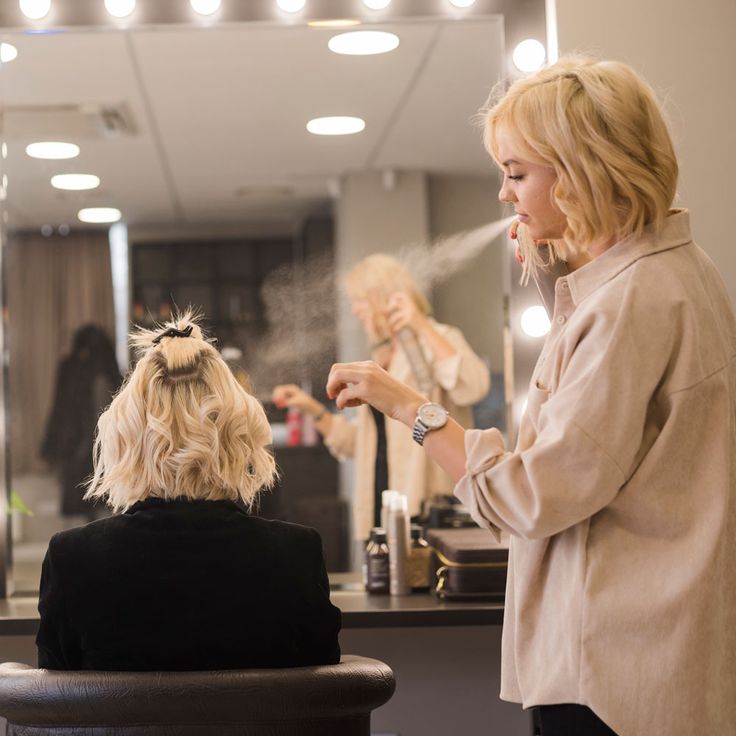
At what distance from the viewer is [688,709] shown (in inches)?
39.9

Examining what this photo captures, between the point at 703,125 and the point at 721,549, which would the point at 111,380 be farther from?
the point at 721,549

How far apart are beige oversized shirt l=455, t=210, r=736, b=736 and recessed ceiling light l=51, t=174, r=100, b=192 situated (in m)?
1.46

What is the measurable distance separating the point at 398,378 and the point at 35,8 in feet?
3.37

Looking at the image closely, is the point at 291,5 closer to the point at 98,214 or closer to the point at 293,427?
the point at 98,214

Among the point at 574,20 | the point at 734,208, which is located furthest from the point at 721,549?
the point at 574,20

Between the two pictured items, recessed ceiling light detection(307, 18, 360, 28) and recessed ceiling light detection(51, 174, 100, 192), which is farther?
recessed ceiling light detection(51, 174, 100, 192)

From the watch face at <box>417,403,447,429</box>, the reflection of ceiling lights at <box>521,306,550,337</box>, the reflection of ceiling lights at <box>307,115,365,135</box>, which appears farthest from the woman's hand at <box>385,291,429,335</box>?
the watch face at <box>417,403,447,429</box>

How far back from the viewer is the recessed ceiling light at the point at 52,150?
2189mm

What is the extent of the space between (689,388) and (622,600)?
0.21 meters

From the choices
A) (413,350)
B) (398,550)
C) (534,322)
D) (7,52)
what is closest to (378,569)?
(398,550)

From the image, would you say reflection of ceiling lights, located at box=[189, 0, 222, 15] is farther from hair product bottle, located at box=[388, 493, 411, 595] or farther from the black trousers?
the black trousers

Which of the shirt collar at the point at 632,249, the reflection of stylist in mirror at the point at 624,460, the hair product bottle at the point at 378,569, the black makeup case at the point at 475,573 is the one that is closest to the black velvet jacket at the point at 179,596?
the reflection of stylist in mirror at the point at 624,460

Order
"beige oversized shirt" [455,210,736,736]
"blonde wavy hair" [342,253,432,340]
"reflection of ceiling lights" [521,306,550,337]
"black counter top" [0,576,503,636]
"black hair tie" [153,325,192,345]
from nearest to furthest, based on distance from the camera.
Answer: "beige oversized shirt" [455,210,736,736] < "black hair tie" [153,325,192,345] < "black counter top" [0,576,503,636] < "reflection of ceiling lights" [521,306,550,337] < "blonde wavy hair" [342,253,432,340]

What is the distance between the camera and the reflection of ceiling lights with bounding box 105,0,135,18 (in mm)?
2092
